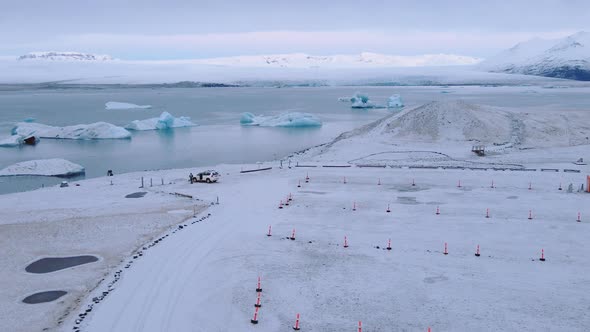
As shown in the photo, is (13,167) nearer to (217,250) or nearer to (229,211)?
(229,211)

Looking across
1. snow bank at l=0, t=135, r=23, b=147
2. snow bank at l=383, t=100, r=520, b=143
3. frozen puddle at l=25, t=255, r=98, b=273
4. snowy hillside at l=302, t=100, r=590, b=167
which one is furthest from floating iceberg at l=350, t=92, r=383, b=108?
frozen puddle at l=25, t=255, r=98, b=273

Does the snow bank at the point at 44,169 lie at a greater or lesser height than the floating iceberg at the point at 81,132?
lesser

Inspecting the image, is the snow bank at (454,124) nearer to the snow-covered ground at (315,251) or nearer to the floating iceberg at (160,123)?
the snow-covered ground at (315,251)

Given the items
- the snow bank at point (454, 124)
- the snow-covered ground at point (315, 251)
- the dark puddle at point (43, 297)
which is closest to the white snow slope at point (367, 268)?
the snow-covered ground at point (315, 251)

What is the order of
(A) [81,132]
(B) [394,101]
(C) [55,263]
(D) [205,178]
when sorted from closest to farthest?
(C) [55,263], (D) [205,178], (A) [81,132], (B) [394,101]

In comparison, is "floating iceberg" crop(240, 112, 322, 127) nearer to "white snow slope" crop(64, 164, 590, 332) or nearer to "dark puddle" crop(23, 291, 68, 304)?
"white snow slope" crop(64, 164, 590, 332)

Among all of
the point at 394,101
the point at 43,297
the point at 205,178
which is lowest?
the point at 43,297

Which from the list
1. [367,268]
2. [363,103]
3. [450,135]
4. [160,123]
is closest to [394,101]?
[363,103]

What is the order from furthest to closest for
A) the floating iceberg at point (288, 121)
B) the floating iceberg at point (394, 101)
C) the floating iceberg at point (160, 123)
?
the floating iceberg at point (394, 101) → the floating iceberg at point (288, 121) → the floating iceberg at point (160, 123)

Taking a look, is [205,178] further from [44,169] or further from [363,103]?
[363,103]
